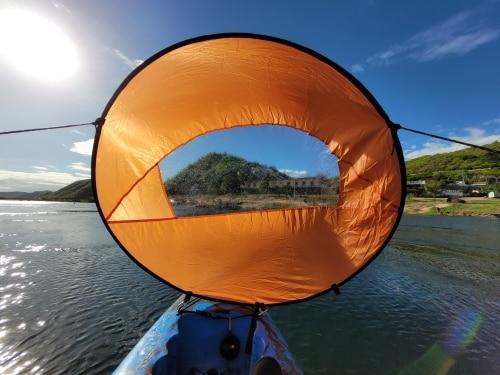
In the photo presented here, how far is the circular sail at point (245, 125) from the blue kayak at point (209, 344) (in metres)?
0.43

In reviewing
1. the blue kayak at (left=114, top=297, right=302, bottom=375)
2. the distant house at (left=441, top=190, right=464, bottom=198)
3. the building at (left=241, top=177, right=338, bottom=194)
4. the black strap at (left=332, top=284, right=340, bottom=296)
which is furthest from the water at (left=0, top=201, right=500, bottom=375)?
the distant house at (left=441, top=190, right=464, bottom=198)

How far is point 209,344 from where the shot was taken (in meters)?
4.75

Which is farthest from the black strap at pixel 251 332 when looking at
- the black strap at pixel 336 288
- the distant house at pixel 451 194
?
the distant house at pixel 451 194

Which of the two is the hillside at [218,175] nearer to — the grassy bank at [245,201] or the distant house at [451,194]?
the grassy bank at [245,201]

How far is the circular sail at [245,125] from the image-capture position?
4.62 m

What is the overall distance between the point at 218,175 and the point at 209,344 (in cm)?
372

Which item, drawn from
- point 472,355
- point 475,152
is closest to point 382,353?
point 472,355

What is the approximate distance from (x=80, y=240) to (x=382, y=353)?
2282 centimetres

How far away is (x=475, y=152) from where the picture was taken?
6102 inches

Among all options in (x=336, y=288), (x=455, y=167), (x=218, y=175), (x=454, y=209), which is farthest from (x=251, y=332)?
(x=455, y=167)

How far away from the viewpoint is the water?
668 centimetres

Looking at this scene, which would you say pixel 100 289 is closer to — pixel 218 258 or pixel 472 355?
pixel 218 258

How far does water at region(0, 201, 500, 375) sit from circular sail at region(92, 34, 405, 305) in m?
2.73

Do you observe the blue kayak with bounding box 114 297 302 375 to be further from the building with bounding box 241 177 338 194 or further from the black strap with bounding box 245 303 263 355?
the building with bounding box 241 177 338 194
